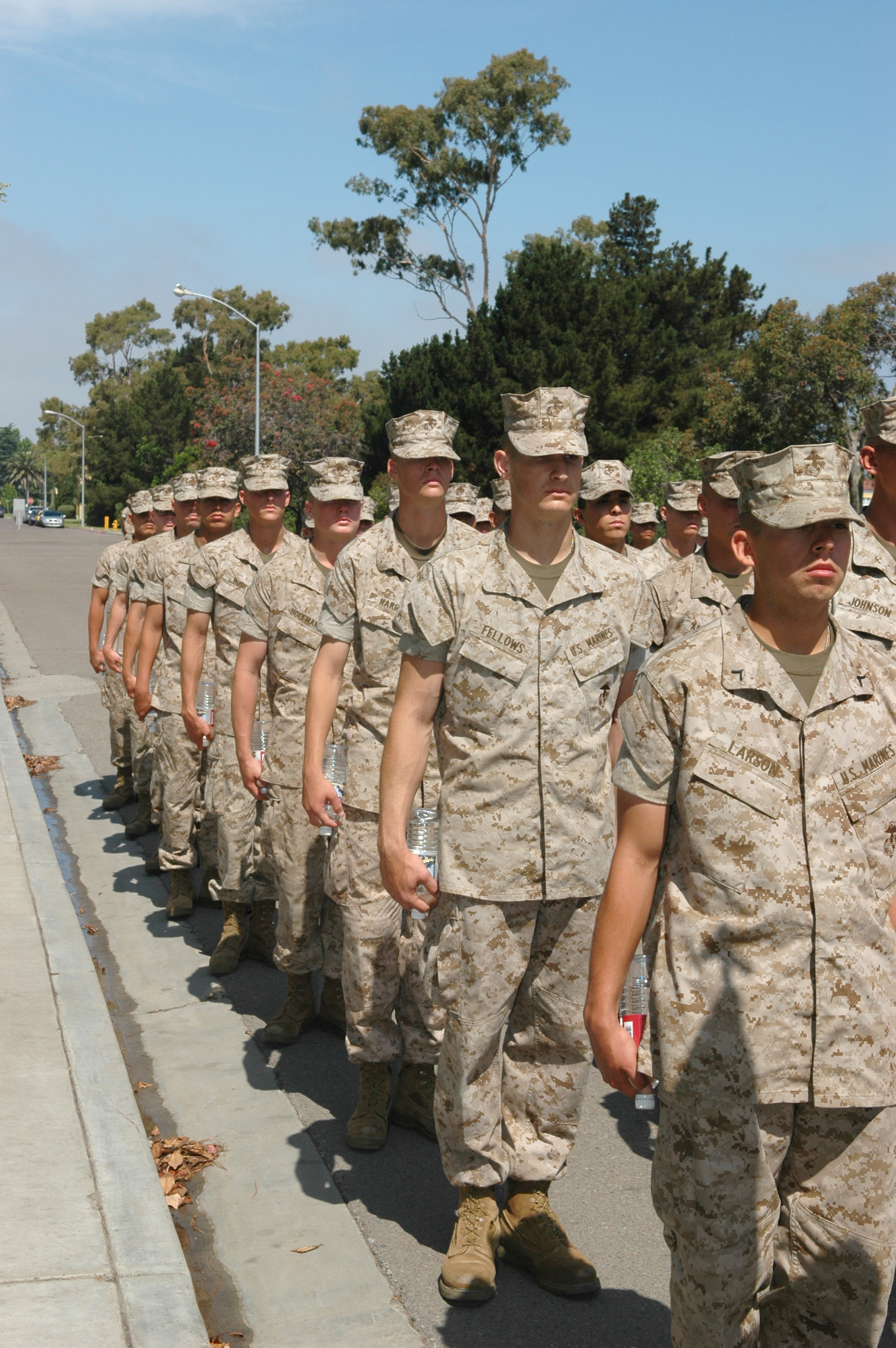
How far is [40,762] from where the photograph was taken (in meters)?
12.3

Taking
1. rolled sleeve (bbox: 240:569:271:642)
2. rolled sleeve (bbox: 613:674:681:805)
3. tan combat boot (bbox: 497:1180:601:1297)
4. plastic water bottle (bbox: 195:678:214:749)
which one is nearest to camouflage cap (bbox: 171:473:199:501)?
plastic water bottle (bbox: 195:678:214:749)

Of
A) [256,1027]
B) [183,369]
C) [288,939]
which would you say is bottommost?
[256,1027]

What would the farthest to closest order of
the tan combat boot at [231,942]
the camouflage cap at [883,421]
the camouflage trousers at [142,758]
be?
the camouflage trousers at [142,758]
the tan combat boot at [231,942]
the camouflage cap at [883,421]

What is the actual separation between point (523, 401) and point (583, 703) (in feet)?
2.78

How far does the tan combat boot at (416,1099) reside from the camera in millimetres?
5027

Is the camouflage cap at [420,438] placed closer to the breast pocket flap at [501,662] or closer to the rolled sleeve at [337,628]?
the rolled sleeve at [337,628]

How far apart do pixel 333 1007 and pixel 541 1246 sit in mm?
2207

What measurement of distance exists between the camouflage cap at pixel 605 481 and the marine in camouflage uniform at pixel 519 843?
10.6 ft

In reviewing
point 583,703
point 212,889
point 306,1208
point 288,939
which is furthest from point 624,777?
point 212,889

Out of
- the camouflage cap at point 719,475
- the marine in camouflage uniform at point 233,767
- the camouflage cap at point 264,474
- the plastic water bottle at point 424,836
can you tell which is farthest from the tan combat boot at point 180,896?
the camouflage cap at point 719,475

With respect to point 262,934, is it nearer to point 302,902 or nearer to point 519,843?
point 302,902

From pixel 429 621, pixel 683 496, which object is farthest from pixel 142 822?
pixel 429 621

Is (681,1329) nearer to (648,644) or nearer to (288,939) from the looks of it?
(648,644)

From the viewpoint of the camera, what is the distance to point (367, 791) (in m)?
4.90
